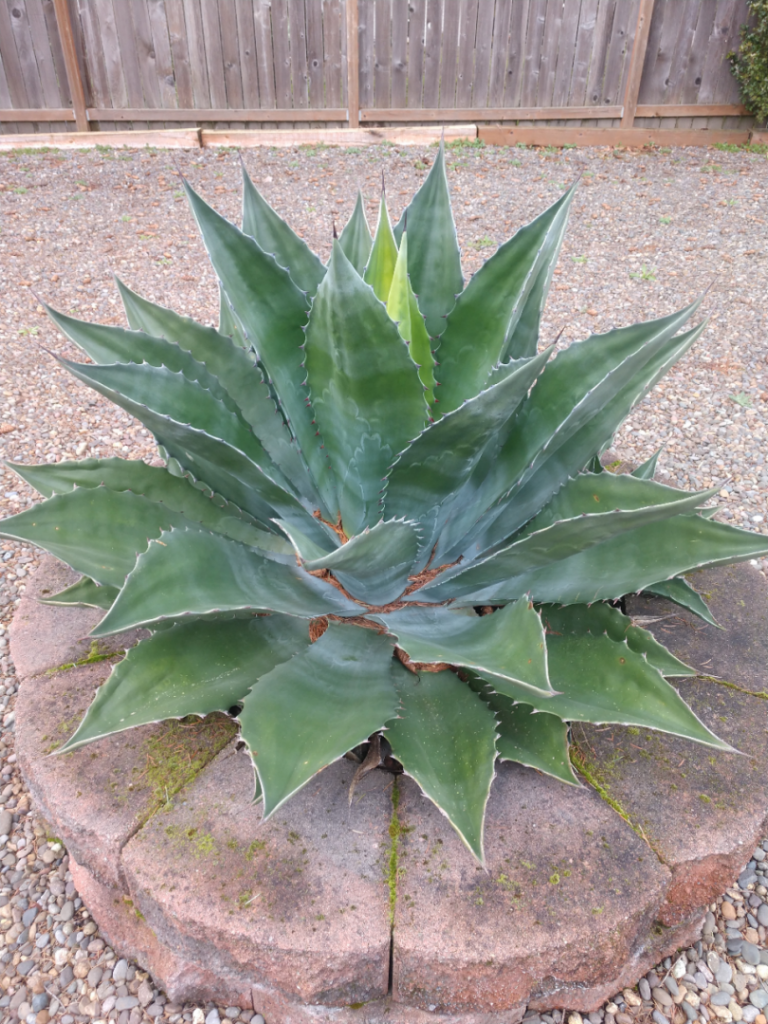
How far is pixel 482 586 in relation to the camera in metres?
1.33

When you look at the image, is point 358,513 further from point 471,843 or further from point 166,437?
point 471,843

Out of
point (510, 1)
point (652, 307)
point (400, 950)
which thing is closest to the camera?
point (400, 950)

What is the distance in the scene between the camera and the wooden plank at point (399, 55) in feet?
21.3

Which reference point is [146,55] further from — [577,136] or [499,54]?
[577,136]

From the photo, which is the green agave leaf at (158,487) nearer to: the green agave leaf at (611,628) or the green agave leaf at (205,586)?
the green agave leaf at (205,586)

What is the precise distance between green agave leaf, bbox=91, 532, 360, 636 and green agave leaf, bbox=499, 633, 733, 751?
13.6 inches

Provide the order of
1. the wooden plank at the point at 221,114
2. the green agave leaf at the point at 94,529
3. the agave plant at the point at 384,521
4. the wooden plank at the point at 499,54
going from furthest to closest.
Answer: the wooden plank at the point at 221,114, the wooden plank at the point at 499,54, the green agave leaf at the point at 94,529, the agave plant at the point at 384,521

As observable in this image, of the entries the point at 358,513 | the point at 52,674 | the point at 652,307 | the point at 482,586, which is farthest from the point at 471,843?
the point at 652,307

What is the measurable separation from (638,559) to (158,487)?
869 mm

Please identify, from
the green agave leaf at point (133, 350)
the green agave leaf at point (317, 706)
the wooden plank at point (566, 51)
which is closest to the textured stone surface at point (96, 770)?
the green agave leaf at point (317, 706)

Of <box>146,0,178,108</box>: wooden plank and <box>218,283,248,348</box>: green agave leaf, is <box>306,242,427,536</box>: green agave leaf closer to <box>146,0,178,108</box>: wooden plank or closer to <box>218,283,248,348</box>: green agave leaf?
<box>218,283,248,348</box>: green agave leaf

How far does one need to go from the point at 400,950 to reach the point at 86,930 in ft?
2.72

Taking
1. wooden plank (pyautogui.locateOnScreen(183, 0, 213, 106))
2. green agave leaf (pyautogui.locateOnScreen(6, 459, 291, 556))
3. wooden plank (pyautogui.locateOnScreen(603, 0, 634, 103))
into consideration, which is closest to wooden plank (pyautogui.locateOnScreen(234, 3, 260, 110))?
wooden plank (pyautogui.locateOnScreen(183, 0, 213, 106))

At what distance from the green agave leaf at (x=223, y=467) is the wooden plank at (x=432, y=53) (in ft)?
22.0
